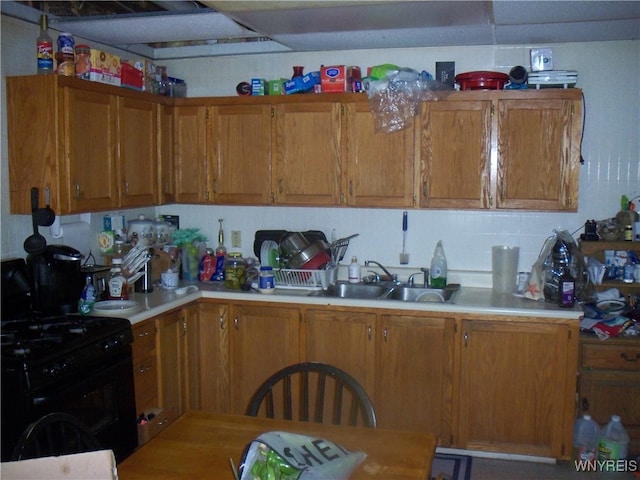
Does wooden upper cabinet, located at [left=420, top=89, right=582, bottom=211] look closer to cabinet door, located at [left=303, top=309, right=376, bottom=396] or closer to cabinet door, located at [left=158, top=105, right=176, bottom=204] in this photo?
cabinet door, located at [left=303, top=309, right=376, bottom=396]

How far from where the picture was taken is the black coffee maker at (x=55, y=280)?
3.10m

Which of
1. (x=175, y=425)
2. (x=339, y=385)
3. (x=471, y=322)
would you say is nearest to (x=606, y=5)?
(x=471, y=322)

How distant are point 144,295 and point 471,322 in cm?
183

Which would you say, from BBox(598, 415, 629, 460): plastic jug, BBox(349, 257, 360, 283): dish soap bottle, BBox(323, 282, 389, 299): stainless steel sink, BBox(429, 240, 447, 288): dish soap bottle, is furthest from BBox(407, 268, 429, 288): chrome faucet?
BBox(598, 415, 629, 460): plastic jug

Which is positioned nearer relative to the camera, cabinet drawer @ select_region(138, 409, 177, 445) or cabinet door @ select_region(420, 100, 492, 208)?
cabinet drawer @ select_region(138, 409, 177, 445)

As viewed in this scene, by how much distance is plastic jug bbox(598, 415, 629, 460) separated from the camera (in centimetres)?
339

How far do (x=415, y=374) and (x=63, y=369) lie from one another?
6.08ft

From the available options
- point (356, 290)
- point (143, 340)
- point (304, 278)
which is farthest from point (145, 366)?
point (356, 290)

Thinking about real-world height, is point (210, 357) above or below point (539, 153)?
below

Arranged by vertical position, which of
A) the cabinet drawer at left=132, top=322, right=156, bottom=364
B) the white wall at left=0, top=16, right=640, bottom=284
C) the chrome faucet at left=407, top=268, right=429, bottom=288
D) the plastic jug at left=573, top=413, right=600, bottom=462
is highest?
the white wall at left=0, top=16, right=640, bottom=284

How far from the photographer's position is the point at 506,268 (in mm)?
3881

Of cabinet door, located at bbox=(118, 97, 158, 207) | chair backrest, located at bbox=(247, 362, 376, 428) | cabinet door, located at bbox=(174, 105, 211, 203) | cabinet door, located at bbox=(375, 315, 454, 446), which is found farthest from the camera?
cabinet door, located at bbox=(174, 105, 211, 203)

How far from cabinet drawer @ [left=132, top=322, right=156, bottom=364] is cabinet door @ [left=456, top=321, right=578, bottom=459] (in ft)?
5.40

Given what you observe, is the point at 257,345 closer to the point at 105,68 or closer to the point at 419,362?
the point at 419,362
